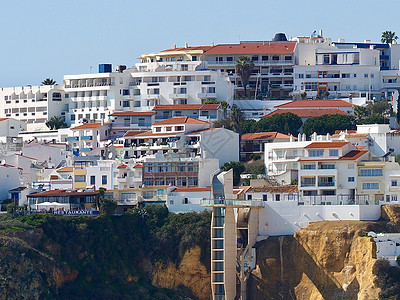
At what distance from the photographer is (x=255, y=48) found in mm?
132500

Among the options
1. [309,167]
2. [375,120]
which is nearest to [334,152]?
[309,167]

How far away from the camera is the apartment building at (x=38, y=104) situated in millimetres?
128500

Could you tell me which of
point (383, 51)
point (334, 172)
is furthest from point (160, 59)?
point (334, 172)

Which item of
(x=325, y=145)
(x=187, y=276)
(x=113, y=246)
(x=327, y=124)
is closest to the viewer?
(x=187, y=276)

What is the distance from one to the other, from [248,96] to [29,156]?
24.5 metres

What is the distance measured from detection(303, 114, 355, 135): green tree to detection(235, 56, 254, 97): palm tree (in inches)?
629

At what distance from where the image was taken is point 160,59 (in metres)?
133

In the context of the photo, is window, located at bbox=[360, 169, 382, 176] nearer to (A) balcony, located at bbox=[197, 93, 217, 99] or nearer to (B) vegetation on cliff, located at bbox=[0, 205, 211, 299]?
(B) vegetation on cliff, located at bbox=[0, 205, 211, 299]

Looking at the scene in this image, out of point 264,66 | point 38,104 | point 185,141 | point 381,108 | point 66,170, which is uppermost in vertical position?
point 264,66

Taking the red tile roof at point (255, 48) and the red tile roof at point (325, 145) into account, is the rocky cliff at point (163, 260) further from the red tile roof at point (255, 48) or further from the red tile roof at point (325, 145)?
the red tile roof at point (255, 48)

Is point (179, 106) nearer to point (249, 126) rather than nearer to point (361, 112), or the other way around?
point (249, 126)

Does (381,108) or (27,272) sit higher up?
(381,108)

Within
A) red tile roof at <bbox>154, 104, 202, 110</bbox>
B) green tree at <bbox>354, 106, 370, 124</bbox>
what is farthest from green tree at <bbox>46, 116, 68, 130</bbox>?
green tree at <bbox>354, 106, 370, 124</bbox>

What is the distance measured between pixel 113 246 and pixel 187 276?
516cm
